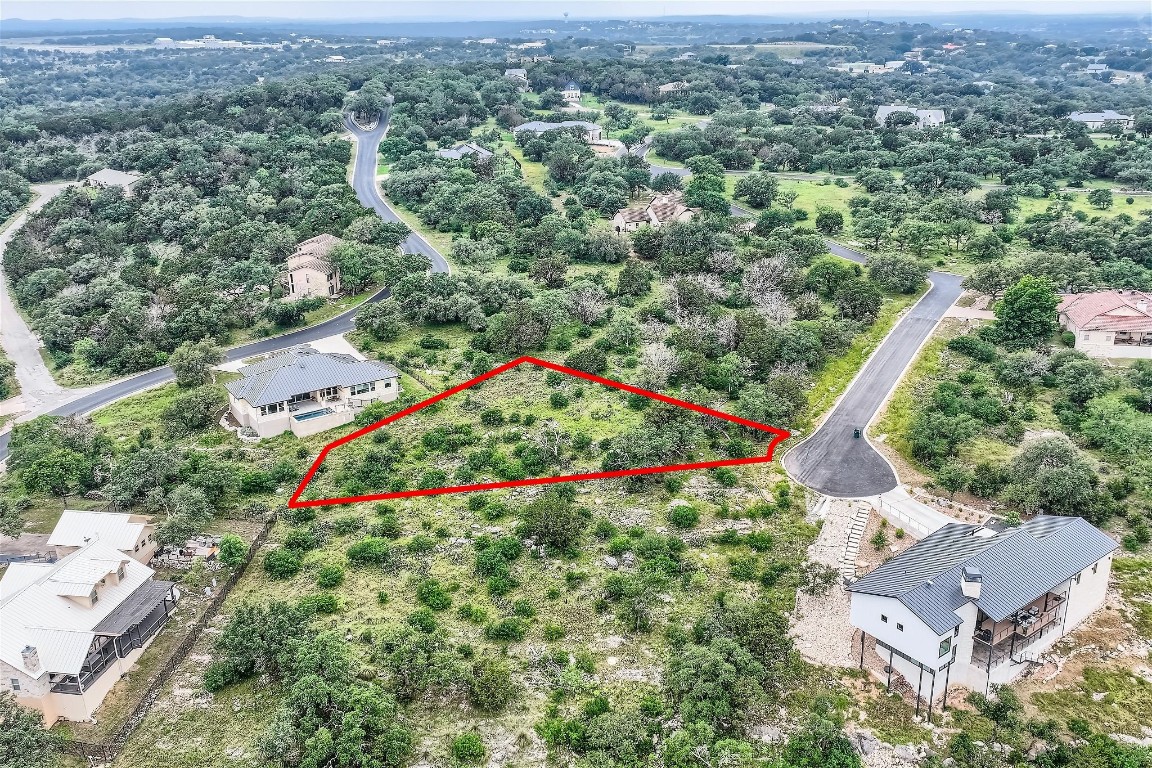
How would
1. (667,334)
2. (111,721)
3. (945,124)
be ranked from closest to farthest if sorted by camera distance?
(111,721) < (667,334) < (945,124)

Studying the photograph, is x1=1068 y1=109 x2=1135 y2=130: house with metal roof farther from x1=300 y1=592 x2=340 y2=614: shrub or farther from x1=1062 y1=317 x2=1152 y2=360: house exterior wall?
x1=300 y1=592 x2=340 y2=614: shrub

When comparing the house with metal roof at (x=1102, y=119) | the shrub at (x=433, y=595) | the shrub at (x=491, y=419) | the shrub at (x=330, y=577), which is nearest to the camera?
the shrub at (x=433, y=595)

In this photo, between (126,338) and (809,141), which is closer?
(126,338)

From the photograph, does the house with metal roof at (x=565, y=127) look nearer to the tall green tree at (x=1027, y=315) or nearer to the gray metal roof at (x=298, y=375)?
the gray metal roof at (x=298, y=375)

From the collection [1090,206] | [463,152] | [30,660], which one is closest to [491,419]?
[30,660]

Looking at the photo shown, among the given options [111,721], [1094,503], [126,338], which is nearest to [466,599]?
[111,721]

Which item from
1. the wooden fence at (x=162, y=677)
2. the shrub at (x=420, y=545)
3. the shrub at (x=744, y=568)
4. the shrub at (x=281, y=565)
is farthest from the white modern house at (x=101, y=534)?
the shrub at (x=744, y=568)

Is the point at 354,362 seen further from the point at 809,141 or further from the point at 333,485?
the point at 809,141
